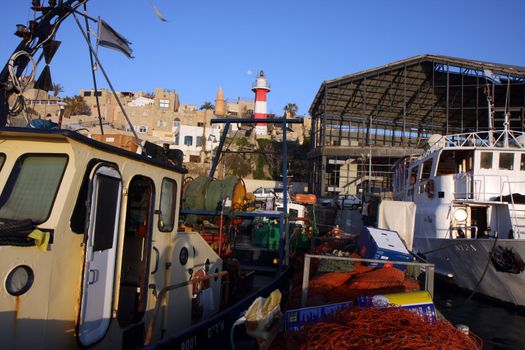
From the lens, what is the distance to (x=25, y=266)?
3324 mm

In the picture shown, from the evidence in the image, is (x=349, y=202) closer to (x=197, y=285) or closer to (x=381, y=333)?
(x=197, y=285)

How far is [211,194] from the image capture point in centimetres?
873

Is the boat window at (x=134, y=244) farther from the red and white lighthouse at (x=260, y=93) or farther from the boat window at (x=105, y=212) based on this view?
the red and white lighthouse at (x=260, y=93)

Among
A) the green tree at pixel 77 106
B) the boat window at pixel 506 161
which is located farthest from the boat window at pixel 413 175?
the green tree at pixel 77 106

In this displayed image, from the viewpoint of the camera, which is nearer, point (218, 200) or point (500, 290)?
point (218, 200)

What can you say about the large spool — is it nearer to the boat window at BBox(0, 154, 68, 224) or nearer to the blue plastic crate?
the blue plastic crate

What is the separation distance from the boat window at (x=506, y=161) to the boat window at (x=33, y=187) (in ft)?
53.8

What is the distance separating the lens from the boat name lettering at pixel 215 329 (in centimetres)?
561

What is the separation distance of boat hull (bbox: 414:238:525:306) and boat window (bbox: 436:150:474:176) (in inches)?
131

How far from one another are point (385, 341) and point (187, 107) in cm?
7472

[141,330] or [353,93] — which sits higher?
[353,93]

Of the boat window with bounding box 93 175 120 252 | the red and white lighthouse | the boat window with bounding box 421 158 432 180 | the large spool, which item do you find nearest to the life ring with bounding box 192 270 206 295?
the boat window with bounding box 93 175 120 252

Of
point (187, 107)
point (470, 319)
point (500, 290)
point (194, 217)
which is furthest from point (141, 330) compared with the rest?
point (187, 107)

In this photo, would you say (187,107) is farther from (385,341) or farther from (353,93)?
(385,341)
